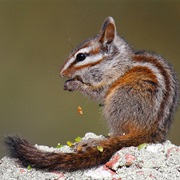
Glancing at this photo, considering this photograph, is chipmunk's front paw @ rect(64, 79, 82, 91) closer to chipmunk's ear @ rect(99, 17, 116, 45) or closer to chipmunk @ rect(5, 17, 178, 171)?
chipmunk @ rect(5, 17, 178, 171)

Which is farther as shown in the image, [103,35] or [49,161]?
[103,35]

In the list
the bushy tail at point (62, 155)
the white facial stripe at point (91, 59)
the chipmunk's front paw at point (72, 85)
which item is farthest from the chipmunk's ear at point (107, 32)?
the bushy tail at point (62, 155)

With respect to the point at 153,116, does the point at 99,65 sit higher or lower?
higher

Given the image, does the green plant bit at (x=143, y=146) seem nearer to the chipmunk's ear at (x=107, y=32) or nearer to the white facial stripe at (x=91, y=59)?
the white facial stripe at (x=91, y=59)

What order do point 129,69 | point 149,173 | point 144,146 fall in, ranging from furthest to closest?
point 129,69
point 144,146
point 149,173

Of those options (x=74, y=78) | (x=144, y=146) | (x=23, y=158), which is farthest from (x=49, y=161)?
(x=74, y=78)

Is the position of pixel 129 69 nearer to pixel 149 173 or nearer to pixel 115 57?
pixel 115 57

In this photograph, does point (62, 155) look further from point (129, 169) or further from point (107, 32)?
point (107, 32)
